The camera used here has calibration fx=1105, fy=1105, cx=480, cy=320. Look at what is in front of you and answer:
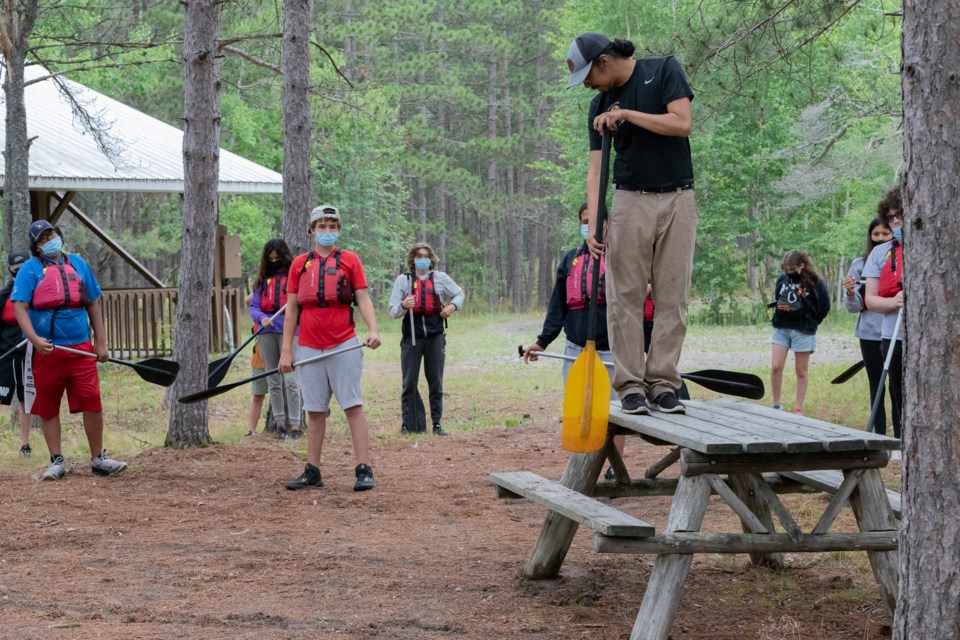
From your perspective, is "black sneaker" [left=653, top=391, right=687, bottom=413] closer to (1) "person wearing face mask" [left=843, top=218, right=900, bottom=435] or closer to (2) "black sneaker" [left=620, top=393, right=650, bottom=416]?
(2) "black sneaker" [left=620, top=393, right=650, bottom=416]

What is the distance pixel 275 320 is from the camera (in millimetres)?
10633

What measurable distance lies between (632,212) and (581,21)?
29.9 metres

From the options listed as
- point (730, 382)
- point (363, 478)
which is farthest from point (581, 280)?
point (363, 478)

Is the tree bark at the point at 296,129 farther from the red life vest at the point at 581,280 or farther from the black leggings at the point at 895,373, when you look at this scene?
the black leggings at the point at 895,373

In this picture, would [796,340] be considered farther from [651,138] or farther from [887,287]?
[651,138]

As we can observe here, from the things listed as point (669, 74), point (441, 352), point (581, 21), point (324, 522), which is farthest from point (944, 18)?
point (581, 21)

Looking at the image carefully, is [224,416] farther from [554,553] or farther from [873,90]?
[873,90]

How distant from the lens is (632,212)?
5168 mm

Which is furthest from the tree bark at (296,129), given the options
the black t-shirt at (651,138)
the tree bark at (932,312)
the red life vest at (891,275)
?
the tree bark at (932,312)

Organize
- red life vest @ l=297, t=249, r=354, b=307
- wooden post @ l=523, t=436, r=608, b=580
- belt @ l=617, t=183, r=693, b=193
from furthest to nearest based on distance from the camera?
1. red life vest @ l=297, t=249, r=354, b=307
2. wooden post @ l=523, t=436, r=608, b=580
3. belt @ l=617, t=183, r=693, b=193

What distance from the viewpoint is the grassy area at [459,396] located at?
1190 centimetres

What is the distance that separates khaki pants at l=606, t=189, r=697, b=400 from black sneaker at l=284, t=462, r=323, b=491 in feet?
11.6

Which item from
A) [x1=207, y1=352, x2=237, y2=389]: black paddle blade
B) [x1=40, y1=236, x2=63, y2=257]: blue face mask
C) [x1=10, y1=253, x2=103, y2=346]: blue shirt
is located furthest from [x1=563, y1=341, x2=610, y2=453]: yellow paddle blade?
[x1=207, y1=352, x2=237, y2=389]: black paddle blade

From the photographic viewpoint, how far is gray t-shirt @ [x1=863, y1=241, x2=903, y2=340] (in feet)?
27.1
